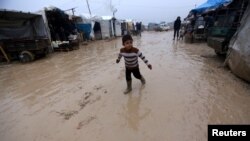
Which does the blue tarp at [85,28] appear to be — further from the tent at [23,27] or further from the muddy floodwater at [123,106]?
the muddy floodwater at [123,106]

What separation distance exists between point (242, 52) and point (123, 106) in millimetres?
3258

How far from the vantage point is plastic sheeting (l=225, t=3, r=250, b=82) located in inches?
173

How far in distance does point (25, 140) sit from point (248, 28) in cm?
559

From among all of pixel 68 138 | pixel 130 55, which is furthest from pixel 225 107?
pixel 68 138

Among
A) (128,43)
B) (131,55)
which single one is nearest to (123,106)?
(131,55)

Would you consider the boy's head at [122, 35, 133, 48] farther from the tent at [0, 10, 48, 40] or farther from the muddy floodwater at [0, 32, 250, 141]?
the tent at [0, 10, 48, 40]

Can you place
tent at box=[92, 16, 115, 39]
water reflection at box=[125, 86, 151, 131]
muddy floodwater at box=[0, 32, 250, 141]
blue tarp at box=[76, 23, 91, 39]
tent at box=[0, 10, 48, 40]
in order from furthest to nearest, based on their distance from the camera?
1. tent at box=[92, 16, 115, 39]
2. blue tarp at box=[76, 23, 91, 39]
3. tent at box=[0, 10, 48, 40]
4. water reflection at box=[125, 86, 151, 131]
5. muddy floodwater at box=[0, 32, 250, 141]

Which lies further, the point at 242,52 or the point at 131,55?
the point at 242,52

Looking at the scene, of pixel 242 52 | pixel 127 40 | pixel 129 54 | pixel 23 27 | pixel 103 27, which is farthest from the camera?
pixel 103 27

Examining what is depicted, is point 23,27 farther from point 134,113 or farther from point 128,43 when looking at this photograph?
point 134,113

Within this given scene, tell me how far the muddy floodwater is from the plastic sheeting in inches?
9.9

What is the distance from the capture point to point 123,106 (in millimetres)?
3857

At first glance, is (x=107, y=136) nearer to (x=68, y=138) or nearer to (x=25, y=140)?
(x=68, y=138)

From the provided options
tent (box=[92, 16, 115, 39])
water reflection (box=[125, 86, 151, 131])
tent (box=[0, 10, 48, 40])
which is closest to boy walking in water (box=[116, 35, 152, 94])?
water reflection (box=[125, 86, 151, 131])
